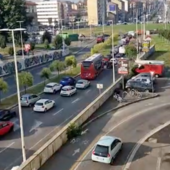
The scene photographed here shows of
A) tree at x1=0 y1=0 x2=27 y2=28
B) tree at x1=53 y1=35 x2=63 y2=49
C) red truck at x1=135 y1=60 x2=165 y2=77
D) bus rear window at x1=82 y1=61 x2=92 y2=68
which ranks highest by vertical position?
tree at x1=0 y1=0 x2=27 y2=28

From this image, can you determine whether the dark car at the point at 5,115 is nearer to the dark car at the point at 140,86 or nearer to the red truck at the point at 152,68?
the dark car at the point at 140,86

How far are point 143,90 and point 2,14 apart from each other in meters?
52.5

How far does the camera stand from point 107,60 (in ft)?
181

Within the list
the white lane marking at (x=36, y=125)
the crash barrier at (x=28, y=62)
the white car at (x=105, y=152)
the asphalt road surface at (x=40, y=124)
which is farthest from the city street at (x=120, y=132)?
the crash barrier at (x=28, y=62)

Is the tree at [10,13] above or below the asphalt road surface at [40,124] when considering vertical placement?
above

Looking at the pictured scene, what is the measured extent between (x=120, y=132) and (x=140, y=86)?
13.5m

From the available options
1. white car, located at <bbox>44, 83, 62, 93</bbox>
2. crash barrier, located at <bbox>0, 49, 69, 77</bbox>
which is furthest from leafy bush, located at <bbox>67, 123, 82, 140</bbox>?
crash barrier, located at <bbox>0, 49, 69, 77</bbox>

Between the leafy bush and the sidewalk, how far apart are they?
192 inches

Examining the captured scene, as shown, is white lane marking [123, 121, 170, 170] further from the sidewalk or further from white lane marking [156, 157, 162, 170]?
white lane marking [156, 157, 162, 170]

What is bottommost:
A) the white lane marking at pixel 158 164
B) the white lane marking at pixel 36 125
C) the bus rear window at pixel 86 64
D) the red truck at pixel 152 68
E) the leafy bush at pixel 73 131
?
the white lane marking at pixel 158 164

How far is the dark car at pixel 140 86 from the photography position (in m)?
37.0

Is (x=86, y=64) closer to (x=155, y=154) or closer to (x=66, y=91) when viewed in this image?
(x=66, y=91)

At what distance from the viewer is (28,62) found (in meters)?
58.2

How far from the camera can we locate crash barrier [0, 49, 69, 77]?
5088cm
